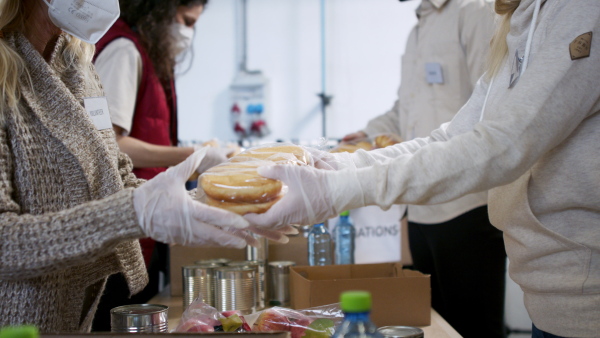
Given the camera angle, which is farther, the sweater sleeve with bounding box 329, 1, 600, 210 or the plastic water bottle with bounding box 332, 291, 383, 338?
the sweater sleeve with bounding box 329, 1, 600, 210

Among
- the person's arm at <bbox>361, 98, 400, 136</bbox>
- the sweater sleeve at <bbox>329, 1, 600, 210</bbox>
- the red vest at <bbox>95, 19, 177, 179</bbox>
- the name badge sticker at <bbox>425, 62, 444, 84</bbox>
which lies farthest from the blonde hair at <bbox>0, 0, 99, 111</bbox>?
the person's arm at <bbox>361, 98, 400, 136</bbox>

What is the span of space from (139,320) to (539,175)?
811 millimetres

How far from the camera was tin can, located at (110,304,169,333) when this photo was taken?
3.63 ft

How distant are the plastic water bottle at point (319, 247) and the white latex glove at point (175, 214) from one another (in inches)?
42.0

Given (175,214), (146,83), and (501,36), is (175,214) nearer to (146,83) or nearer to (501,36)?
(501,36)

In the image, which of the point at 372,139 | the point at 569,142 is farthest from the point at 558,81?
the point at 372,139

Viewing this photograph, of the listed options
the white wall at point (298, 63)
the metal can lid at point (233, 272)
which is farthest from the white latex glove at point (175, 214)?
the white wall at point (298, 63)

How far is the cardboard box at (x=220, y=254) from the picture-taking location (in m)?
1.98

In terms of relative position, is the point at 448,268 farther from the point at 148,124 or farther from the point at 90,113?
the point at 90,113

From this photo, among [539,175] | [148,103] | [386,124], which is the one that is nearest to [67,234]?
[539,175]

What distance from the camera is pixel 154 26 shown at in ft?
7.57

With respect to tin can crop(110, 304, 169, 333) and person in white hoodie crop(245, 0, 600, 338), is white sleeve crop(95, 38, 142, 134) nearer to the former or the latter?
tin can crop(110, 304, 169, 333)

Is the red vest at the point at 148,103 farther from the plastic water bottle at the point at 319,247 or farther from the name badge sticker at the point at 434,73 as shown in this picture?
the name badge sticker at the point at 434,73

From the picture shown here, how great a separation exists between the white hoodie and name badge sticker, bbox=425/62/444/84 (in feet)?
3.70
